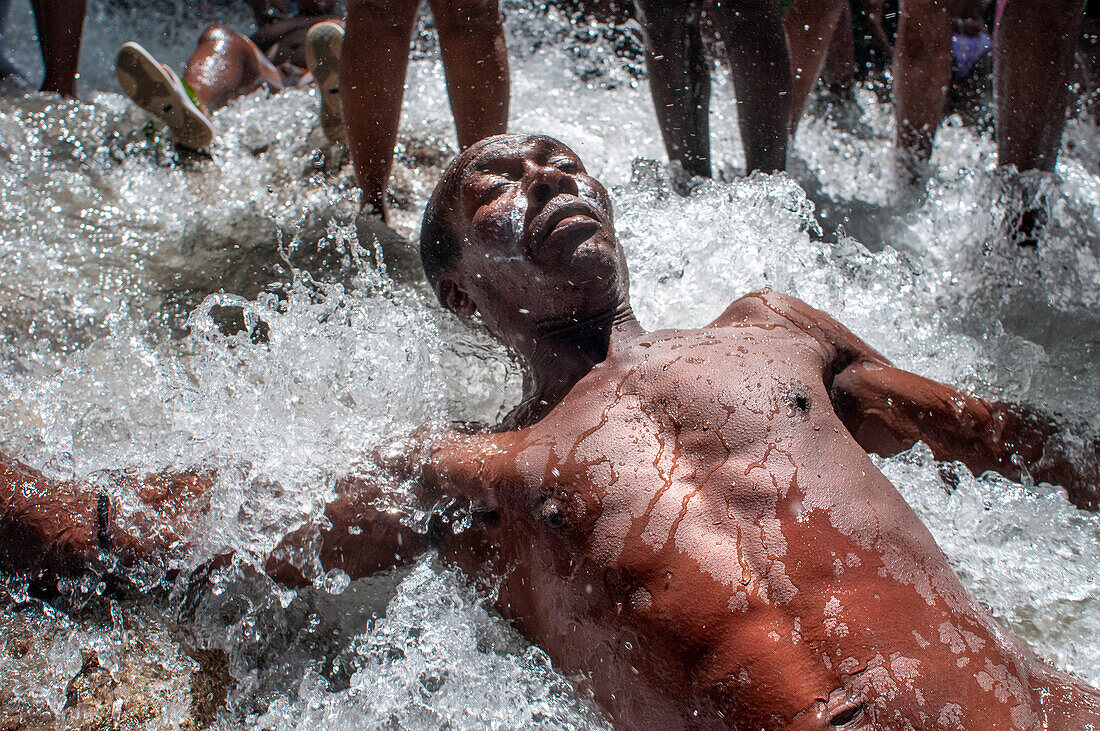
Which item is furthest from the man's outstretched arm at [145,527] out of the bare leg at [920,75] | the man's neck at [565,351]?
the bare leg at [920,75]

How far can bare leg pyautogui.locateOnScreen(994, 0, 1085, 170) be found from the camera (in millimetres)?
3066

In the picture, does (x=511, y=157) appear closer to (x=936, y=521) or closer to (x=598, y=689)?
(x=598, y=689)

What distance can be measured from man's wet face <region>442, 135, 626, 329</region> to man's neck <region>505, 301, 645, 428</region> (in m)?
0.04

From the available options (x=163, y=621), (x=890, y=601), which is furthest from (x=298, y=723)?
(x=890, y=601)

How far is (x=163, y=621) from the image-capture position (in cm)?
178

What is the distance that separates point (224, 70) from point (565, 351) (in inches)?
152

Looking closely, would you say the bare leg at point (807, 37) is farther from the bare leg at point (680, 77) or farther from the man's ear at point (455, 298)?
the man's ear at point (455, 298)

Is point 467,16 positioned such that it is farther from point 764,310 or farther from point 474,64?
point 764,310

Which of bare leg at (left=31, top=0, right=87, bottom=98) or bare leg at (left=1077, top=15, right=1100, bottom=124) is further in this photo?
bare leg at (left=1077, top=15, right=1100, bottom=124)

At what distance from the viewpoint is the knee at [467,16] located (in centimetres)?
291

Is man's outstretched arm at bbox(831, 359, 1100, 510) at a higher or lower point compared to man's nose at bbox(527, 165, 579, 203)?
lower

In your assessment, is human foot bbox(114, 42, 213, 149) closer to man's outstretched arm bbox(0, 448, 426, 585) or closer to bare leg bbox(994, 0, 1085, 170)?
man's outstretched arm bbox(0, 448, 426, 585)

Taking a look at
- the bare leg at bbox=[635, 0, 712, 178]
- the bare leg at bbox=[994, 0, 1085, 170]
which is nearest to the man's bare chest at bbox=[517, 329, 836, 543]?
the bare leg at bbox=[635, 0, 712, 178]

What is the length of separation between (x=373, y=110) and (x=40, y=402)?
148cm
